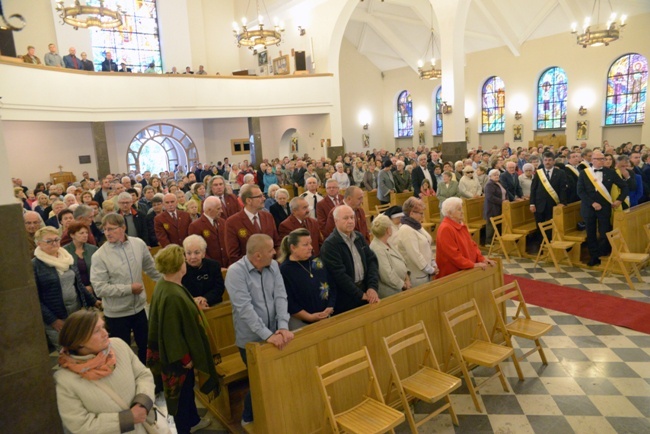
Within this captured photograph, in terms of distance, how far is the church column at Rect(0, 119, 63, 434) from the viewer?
2389mm

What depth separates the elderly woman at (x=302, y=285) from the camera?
3.65 metres

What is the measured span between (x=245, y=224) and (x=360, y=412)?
235 centimetres

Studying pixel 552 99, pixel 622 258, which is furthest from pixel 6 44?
pixel 552 99

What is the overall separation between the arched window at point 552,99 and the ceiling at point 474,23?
164 centimetres

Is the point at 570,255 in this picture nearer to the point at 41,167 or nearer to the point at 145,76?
the point at 145,76

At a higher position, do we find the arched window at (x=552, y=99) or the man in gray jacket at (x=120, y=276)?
the arched window at (x=552, y=99)

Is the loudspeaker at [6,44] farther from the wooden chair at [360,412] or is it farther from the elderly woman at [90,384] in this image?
the wooden chair at [360,412]

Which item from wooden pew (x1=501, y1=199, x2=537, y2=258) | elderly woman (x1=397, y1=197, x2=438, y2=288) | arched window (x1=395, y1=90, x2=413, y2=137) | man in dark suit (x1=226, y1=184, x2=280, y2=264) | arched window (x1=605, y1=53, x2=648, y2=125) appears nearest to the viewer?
elderly woman (x1=397, y1=197, x2=438, y2=288)

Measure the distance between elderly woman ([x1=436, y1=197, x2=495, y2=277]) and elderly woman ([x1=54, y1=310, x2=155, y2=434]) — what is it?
3.25m

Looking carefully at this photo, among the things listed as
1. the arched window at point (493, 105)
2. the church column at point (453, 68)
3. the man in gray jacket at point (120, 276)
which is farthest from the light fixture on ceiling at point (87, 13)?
the arched window at point (493, 105)

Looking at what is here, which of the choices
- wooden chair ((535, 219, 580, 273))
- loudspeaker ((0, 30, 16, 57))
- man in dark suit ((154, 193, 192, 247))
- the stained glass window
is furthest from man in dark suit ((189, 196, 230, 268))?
the stained glass window

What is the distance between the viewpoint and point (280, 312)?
3398 mm

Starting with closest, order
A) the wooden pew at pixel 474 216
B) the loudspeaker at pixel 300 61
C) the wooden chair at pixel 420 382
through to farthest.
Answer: the wooden chair at pixel 420 382 → the wooden pew at pixel 474 216 → the loudspeaker at pixel 300 61

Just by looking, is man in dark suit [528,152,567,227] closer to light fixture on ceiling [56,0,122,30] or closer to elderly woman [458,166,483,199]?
elderly woman [458,166,483,199]
